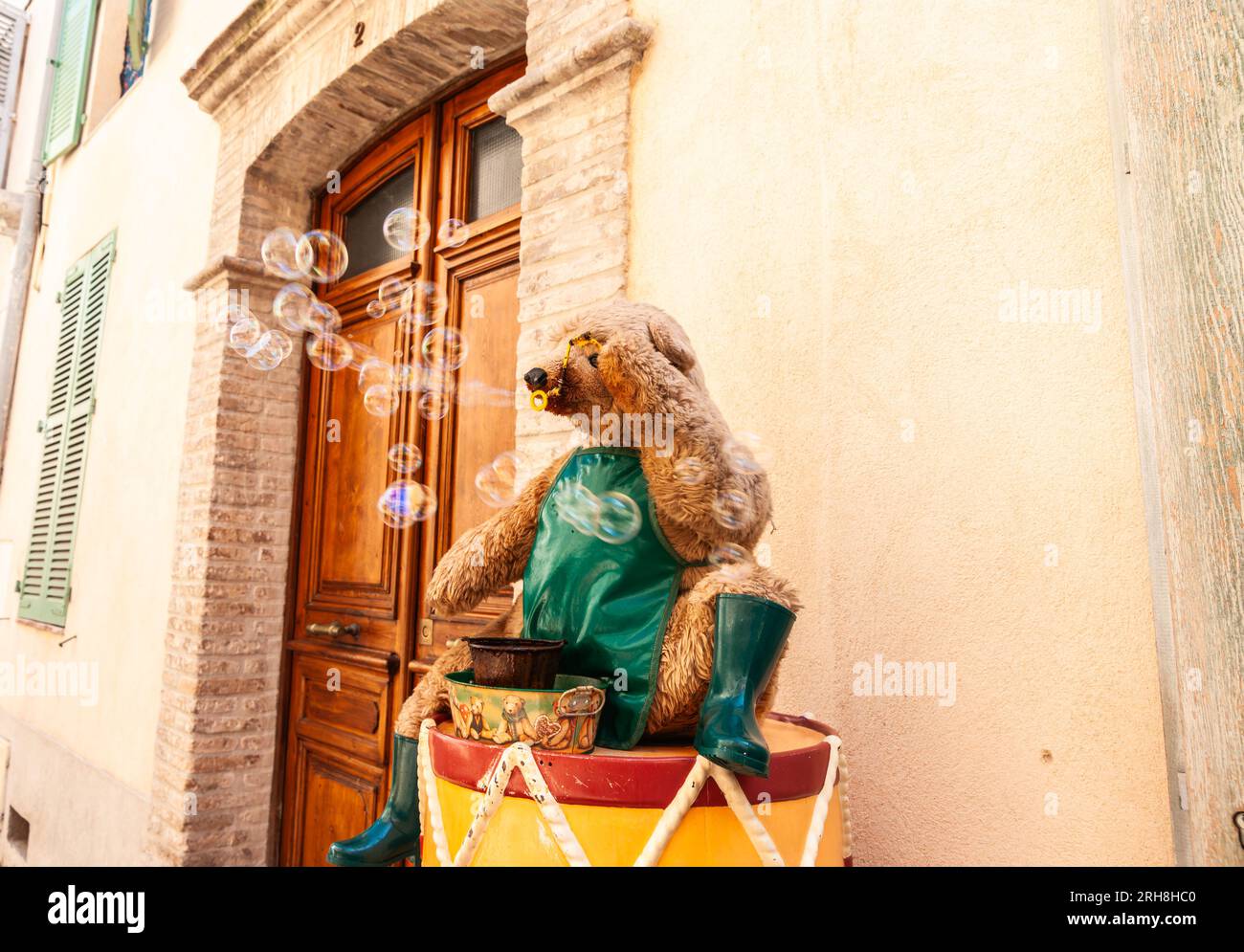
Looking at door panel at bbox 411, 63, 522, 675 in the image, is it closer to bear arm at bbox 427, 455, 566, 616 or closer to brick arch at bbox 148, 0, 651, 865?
brick arch at bbox 148, 0, 651, 865

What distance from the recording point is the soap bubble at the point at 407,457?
3.01 m

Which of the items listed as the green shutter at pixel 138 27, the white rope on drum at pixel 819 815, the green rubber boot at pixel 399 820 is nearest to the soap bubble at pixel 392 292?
the green rubber boot at pixel 399 820

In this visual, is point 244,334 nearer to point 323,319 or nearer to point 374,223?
point 323,319

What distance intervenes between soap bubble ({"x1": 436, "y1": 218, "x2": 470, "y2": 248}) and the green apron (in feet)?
6.78

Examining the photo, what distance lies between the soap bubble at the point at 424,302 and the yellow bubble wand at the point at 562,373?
206 centimetres

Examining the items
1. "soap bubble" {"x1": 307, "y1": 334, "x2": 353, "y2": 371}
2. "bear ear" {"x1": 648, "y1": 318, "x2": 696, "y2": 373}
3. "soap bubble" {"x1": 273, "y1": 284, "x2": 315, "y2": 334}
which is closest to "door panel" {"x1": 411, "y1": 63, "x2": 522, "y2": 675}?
"soap bubble" {"x1": 307, "y1": 334, "x2": 353, "y2": 371}

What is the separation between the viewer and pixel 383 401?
3.32 metres

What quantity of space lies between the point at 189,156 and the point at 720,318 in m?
4.06

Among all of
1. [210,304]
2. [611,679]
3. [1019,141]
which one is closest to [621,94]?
[1019,141]

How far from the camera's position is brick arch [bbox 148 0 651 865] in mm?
3217

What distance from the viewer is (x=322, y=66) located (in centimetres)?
342

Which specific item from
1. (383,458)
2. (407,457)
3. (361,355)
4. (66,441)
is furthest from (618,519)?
(66,441)

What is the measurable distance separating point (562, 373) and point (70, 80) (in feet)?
23.8
